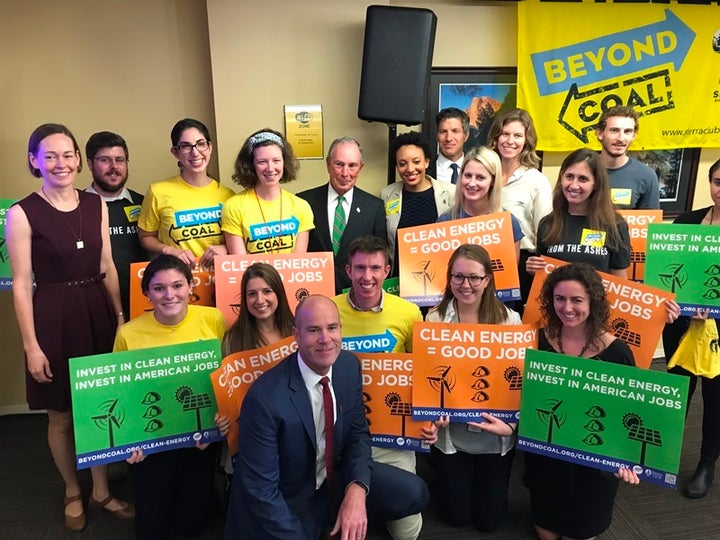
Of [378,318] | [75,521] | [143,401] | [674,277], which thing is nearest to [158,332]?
[143,401]

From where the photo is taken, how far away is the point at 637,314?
2.54 meters

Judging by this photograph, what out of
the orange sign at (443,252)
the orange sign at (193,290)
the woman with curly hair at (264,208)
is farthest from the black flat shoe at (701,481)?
the orange sign at (193,290)

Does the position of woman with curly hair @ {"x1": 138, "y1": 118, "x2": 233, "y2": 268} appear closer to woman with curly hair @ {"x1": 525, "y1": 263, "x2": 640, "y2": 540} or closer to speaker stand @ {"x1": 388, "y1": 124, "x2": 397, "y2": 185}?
speaker stand @ {"x1": 388, "y1": 124, "x2": 397, "y2": 185}

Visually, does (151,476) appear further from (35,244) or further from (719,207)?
(719,207)

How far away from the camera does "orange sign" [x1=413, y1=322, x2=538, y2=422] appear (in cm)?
238

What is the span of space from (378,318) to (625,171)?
190 cm

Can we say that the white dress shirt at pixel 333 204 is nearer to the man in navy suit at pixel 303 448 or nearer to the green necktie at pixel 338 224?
the green necktie at pixel 338 224

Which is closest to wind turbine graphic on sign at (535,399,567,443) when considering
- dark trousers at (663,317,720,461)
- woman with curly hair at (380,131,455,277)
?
dark trousers at (663,317,720,461)

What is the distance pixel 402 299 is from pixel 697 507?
1932 millimetres

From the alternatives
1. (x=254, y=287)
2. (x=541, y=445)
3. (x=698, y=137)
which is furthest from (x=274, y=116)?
(x=698, y=137)

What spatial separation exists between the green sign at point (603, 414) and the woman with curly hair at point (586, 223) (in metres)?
0.69

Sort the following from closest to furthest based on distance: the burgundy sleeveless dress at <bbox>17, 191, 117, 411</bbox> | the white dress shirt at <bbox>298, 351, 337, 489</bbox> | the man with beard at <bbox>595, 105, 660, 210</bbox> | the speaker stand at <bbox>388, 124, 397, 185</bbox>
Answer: the white dress shirt at <bbox>298, 351, 337, 489</bbox> → the burgundy sleeveless dress at <bbox>17, 191, 117, 411</bbox> → the man with beard at <bbox>595, 105, 660, 210</bbox> → the speaker stand at <bbox>388, 124, 397, 185</bbox>

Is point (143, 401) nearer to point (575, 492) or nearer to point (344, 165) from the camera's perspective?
point (344, 165)

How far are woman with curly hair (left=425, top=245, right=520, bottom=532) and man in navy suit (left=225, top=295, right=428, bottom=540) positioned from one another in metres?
0.52
